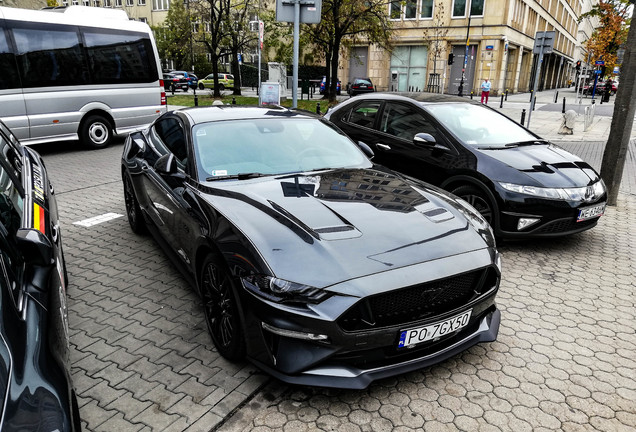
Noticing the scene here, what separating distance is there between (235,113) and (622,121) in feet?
19.4

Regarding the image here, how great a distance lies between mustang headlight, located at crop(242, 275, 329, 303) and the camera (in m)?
2.51

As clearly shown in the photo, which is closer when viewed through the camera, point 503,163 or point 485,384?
point 485,384

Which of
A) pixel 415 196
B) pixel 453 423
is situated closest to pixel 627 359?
pixel 453 423

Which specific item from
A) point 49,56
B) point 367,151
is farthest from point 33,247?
point 49,56

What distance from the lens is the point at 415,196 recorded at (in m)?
3.56

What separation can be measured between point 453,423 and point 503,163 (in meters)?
3.41

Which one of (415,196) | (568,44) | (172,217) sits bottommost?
(172,217)

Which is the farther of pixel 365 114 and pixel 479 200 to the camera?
pixel 365 114

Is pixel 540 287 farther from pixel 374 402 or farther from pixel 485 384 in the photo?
pixel 374 402

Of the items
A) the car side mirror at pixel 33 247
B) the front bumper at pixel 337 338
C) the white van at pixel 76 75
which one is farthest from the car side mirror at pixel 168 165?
the white van at pixel 76 75

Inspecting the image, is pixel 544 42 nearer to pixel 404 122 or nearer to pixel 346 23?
pixel 404 122

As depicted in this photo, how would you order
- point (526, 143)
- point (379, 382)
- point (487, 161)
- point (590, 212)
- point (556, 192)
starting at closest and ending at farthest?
point (379, 382)
point (556, 192)
point (590, 212)
point (487, 161)
point (526, 143)

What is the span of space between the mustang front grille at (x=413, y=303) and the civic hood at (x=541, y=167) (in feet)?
8.49

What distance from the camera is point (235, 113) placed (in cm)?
438
